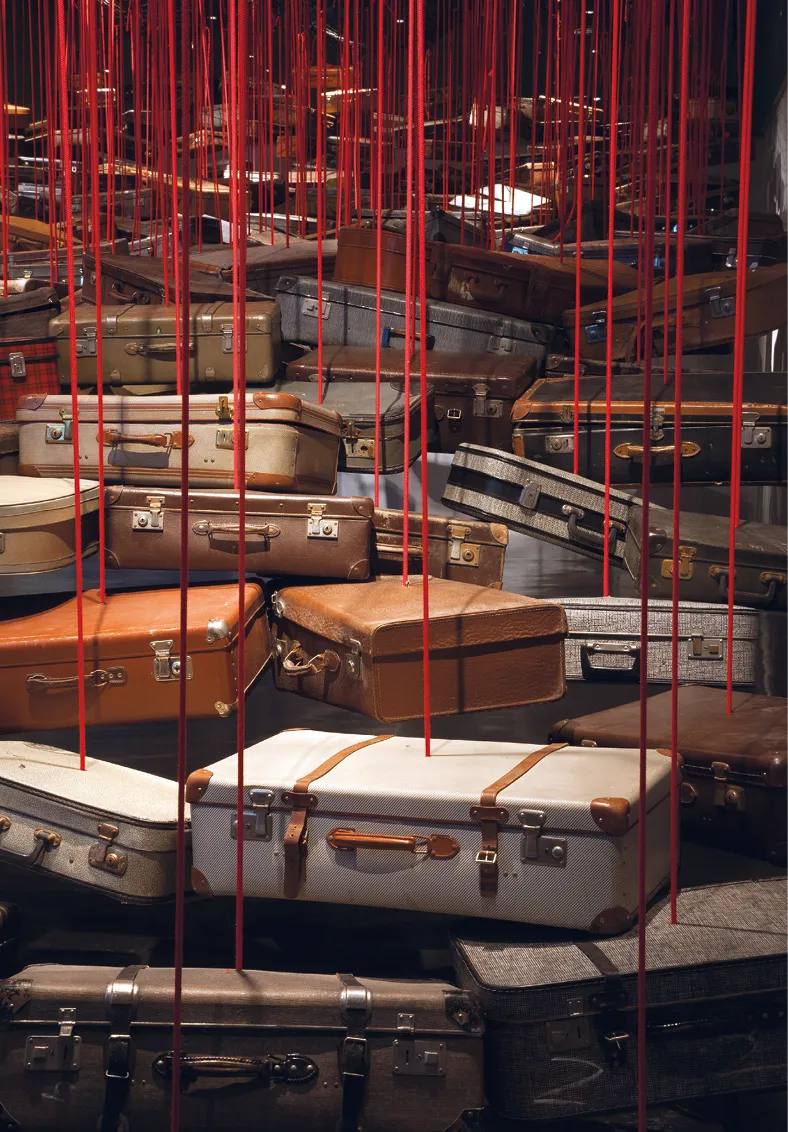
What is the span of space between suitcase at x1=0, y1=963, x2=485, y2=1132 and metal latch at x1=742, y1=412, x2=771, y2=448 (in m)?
2.28

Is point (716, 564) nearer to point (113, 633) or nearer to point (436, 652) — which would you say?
point (436, 652)

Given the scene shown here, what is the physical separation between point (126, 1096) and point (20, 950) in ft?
1.94

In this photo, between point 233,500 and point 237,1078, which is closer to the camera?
point 237,1078

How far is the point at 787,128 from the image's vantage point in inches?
251

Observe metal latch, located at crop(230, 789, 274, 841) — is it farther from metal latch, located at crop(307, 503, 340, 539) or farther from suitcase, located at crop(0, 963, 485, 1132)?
metal latch, located at crop(307, 503, 340, 539)

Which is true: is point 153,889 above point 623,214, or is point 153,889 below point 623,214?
below

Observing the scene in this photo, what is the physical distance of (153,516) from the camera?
129 inches

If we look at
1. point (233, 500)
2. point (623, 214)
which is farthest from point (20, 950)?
point (623, 214)

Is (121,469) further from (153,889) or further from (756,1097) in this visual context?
(756,1097)

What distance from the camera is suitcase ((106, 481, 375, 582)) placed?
3.22 m

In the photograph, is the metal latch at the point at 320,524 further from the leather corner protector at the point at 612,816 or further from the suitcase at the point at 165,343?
the leather corner protector at the point at 612,816

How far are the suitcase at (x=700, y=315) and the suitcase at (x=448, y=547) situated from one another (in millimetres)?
1278

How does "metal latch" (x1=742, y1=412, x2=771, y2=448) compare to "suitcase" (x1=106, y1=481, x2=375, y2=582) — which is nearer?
"suitcase" (x1=106, y1=481, x2=375, y2=582)

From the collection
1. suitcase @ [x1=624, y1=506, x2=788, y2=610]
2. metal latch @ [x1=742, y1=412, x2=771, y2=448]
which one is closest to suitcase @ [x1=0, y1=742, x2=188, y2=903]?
suitcase @ [x1=624, y1=506, x2=788, y2=610]
